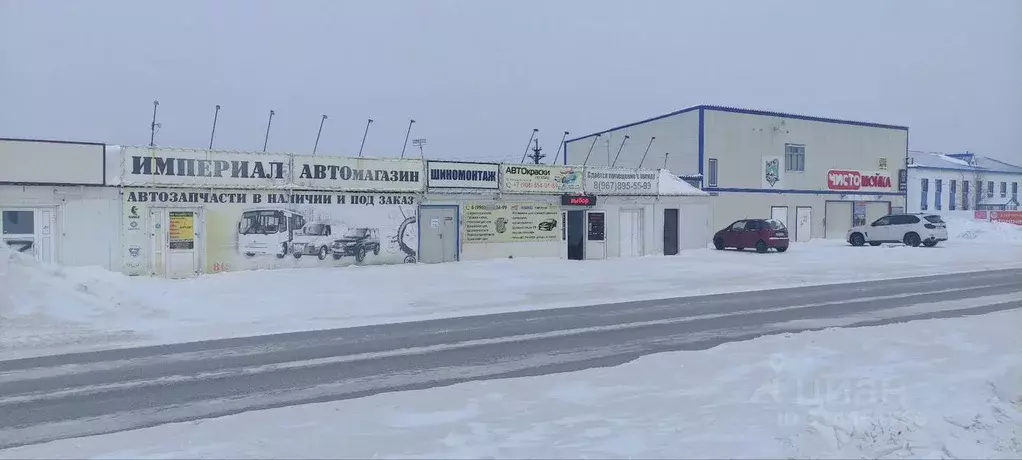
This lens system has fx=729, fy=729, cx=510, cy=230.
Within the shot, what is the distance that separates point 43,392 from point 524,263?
18.5m

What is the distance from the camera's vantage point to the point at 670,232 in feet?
98.9

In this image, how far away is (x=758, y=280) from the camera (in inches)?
775

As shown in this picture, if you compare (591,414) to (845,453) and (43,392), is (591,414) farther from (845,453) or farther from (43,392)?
(43,392)

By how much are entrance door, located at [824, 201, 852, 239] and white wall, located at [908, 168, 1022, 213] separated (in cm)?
3168

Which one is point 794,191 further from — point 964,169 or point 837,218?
point 964,169

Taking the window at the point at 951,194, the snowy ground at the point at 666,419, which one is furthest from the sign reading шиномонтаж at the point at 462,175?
the window at the point at 951,194

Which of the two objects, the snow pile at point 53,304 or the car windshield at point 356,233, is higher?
the car windshield at point 356,233

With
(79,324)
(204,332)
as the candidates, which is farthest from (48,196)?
(204,332)

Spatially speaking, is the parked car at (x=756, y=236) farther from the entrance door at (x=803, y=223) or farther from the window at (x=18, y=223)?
the window at (x=18, y=223)

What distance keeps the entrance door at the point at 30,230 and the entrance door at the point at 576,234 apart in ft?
54.7

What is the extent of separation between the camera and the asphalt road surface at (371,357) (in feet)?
22.7

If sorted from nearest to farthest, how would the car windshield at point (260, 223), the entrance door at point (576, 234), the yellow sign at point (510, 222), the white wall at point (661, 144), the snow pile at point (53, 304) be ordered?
the snow pile at point (53, 304) < the car windshield at point (260, 223) < the yellow sign at point (510, 222) < the entrance door at point (576, 234) < the white wall at point (661, 144)

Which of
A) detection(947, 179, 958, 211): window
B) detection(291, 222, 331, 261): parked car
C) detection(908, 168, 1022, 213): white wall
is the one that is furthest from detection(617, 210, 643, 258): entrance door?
detection(947, 179, 958, 211): window

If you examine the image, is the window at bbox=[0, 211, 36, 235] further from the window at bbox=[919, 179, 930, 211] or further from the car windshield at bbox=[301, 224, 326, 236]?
the window at bbox=[919, 179, 930, 211]
